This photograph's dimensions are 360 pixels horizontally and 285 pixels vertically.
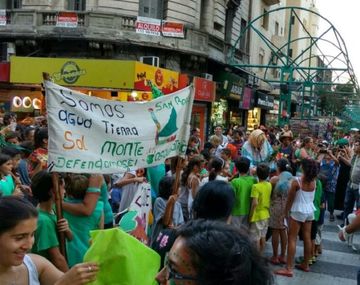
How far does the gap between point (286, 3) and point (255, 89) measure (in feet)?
82.5

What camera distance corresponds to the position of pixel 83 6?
20.2 metres

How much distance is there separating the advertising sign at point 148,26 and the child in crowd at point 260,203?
45.1 ft

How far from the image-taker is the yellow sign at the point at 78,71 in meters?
15.3

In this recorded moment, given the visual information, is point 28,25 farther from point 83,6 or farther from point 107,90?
point 107,90

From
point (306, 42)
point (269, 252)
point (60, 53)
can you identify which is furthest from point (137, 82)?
point (306, 42)

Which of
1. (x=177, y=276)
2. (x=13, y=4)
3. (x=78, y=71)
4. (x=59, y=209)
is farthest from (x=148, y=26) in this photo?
(x=177, y=276)

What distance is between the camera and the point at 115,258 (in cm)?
231

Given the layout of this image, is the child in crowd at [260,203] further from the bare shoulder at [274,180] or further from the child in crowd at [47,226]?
the child in crowd at [47,226]

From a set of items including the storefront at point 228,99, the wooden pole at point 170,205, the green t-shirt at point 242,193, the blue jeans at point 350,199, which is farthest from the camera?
the storefront at point 228,99

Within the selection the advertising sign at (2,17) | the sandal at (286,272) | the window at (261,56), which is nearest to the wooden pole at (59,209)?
the sandal at (286,272)

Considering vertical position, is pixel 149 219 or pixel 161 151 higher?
pixel 161 151

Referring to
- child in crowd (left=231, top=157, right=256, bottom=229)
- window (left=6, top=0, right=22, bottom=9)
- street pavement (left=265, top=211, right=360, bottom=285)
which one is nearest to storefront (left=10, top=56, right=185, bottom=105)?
window (left=6, top=0, right=22, bottom=9)

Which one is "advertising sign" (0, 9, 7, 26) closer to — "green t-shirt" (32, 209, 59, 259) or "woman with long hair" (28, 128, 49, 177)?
"woman with long hair" (28, 128, 49, 177)

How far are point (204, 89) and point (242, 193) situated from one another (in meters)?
14.7
